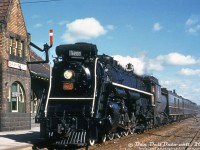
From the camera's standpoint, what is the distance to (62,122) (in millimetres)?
13000

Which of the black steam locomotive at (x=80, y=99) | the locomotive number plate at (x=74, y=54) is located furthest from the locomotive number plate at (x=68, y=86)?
the locomotive number plate at (x=74, y=54)

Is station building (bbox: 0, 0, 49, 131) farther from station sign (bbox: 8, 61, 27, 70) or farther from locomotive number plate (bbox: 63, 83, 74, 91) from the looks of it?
locomotive number plate (bbox: 63, 83, 74, 91)

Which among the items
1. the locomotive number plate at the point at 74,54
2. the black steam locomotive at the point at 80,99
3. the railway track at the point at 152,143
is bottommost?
the railway track at the point at 152,143

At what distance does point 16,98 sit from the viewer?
72.0ft

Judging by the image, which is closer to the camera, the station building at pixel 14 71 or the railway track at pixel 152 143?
the railway track at pixel 152 143

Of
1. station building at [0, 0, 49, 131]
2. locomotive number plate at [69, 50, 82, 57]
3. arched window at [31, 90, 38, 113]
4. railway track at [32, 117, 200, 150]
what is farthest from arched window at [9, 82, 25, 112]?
locomotive number plate at [69, 50, 82, 57]

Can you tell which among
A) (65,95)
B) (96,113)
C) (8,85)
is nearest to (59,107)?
(65,95)

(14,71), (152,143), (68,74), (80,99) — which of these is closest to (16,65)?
(14,71)

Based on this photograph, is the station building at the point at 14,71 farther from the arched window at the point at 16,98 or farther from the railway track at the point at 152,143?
the railway track at the point at 152,143

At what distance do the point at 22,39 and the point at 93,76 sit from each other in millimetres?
10515

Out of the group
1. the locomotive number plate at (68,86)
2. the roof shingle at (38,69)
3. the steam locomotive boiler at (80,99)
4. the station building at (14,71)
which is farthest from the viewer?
the roof shingle at (38,69)

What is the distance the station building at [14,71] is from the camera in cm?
2000

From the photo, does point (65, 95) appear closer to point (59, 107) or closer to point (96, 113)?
point (59, 107)

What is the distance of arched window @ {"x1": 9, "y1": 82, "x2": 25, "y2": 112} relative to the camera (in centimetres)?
2114
